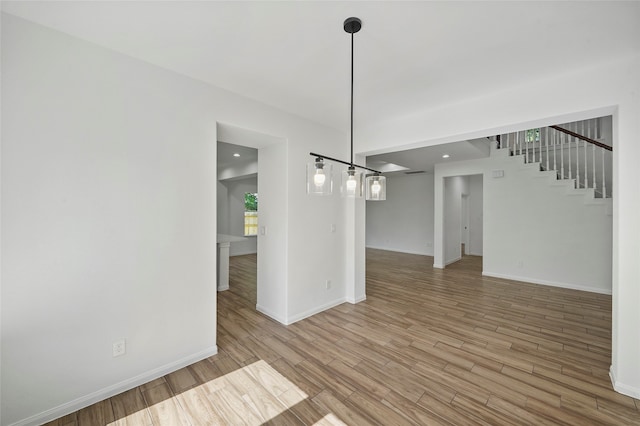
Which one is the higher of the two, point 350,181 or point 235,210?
point 350,181

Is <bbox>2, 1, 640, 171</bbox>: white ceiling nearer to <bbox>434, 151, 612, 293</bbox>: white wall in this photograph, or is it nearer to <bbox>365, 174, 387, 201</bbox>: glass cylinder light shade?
<bbox>365, 174, 387, 201</bbox>: glass cylinder light shade

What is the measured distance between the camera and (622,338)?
2.06m

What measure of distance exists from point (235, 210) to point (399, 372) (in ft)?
24.2

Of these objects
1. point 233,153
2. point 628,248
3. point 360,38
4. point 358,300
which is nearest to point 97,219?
point 360,38

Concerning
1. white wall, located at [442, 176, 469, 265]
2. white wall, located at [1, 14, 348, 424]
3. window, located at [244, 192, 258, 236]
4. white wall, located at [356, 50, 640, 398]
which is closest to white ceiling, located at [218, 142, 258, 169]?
window, located at [244, 192, 258, 236]

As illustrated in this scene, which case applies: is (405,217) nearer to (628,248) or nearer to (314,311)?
(314,311)

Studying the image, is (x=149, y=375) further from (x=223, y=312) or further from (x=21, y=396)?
(x=223, y=312)

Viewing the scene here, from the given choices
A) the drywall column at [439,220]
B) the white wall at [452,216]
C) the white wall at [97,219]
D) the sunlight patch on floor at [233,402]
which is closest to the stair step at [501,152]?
the drywall column at [439,220]

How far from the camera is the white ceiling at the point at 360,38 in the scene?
5.22ft

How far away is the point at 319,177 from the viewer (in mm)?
2012

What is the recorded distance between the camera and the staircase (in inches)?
193

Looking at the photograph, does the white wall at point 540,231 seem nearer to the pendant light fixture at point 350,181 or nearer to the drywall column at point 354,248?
the drywall column at point 354,248

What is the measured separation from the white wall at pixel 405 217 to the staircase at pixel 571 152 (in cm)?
293

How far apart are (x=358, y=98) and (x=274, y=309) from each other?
2890 mm
